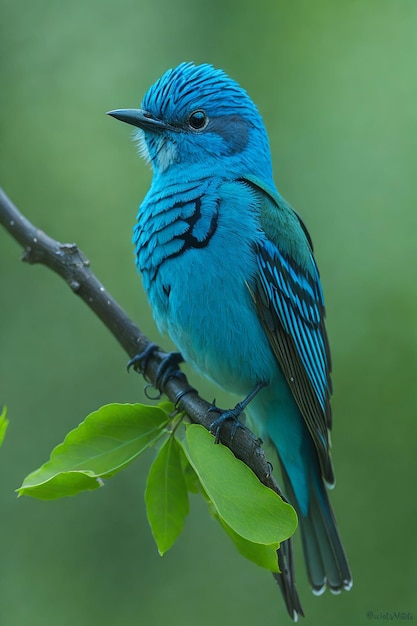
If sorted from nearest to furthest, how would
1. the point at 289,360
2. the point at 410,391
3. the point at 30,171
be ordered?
1. the point at 289,360
2. the point at 410,391
3. the point at 30,171

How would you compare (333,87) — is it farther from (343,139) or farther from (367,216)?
(367,216)

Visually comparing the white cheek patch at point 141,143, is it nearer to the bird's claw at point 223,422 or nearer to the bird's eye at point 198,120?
the bird's eye at point 198,120

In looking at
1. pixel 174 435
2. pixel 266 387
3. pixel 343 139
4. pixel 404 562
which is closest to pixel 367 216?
pixel 343 139

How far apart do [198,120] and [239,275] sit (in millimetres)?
782

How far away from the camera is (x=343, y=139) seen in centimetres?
673

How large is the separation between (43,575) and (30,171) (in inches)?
121

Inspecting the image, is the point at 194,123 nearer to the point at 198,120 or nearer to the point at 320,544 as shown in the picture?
the point at 198,120

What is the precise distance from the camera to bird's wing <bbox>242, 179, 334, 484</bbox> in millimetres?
3752

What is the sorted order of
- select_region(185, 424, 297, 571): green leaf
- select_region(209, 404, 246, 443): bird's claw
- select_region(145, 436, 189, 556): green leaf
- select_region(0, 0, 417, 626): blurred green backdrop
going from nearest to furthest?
1. select_region(185, 424, 297, 571): green leaf
2. select_region(145, 436, 189, 556): green leaf
3. select_region(209, 404, 246, 443): bird's claw
4. select_region(0, 0, 417, 626): blurred green backdrop

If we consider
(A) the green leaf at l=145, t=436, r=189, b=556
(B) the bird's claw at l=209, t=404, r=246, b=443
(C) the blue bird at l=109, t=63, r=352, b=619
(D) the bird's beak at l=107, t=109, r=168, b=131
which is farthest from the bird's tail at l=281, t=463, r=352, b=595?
(D) the bird's beak at l=107, t=109, r=168, b=131

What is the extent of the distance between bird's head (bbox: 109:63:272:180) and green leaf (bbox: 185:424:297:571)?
1.68 metres

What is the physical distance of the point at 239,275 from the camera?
3.67 meters

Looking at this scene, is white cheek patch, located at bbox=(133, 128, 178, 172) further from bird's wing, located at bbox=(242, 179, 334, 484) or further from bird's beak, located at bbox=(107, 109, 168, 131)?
bird's wing, located at bbox=(242, 179, 334, 484)

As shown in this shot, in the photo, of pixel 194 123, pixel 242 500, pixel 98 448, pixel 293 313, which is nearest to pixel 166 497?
pixel 98 448
